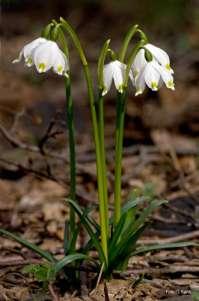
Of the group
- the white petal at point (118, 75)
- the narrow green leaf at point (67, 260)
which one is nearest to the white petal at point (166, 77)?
the white petal at point (118, 75)

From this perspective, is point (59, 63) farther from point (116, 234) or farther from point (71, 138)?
point (116, 234)

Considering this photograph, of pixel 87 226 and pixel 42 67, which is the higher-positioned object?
pixel 42 67

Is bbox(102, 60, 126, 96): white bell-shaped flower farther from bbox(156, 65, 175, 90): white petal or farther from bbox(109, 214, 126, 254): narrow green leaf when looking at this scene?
bbox(109, 214, 126, 254): narrow green leaf

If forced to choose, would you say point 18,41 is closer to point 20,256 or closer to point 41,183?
point 41,183

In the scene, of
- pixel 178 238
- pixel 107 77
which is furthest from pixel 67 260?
pixel 178 238

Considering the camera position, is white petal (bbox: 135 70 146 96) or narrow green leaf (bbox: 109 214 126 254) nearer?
white petal (bbox: 135 70 146 96)

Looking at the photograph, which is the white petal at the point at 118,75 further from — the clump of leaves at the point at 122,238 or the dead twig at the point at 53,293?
the dead twig at the point at 53,293

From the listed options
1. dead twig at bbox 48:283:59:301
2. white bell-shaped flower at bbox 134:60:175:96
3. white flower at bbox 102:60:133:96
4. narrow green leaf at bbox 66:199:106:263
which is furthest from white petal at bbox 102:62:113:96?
dead twig at bbox 48:283:59:301
